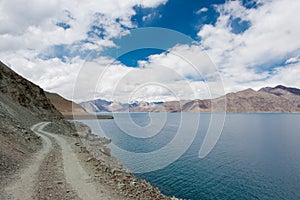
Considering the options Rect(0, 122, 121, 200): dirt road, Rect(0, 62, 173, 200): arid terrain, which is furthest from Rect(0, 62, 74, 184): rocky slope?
Rect(0, 122, 121, 200): dirt road

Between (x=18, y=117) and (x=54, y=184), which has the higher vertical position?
(x=18, y=117)

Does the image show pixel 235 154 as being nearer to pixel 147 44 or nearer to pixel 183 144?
pixel 183 144

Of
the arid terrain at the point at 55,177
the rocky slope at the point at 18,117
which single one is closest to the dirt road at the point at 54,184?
the arid terrain at the point at 55,177

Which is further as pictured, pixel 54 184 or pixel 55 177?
pixel 55 177

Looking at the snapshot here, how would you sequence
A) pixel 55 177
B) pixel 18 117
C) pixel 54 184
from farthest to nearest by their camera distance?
pixel 18 117, pixel 55 177, pixel 54 184

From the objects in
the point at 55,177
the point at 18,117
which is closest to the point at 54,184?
the point at 55,177

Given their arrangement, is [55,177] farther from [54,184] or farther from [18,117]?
[18,117]

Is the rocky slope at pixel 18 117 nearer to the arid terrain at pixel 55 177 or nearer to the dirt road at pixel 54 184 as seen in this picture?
the arid terrain at pixel 55 177

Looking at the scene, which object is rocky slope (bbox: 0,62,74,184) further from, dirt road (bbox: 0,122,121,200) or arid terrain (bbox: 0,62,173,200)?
dirt road (bbox: 0,122,121,200)

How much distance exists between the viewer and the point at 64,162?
21.6m

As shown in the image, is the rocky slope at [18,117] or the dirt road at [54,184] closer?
the dirt road at [54,184]

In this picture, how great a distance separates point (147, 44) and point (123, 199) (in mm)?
17829

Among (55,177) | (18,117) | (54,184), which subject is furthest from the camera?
(18,117)

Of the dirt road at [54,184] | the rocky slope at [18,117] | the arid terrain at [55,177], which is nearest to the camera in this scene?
the dirt road at [54,184]
